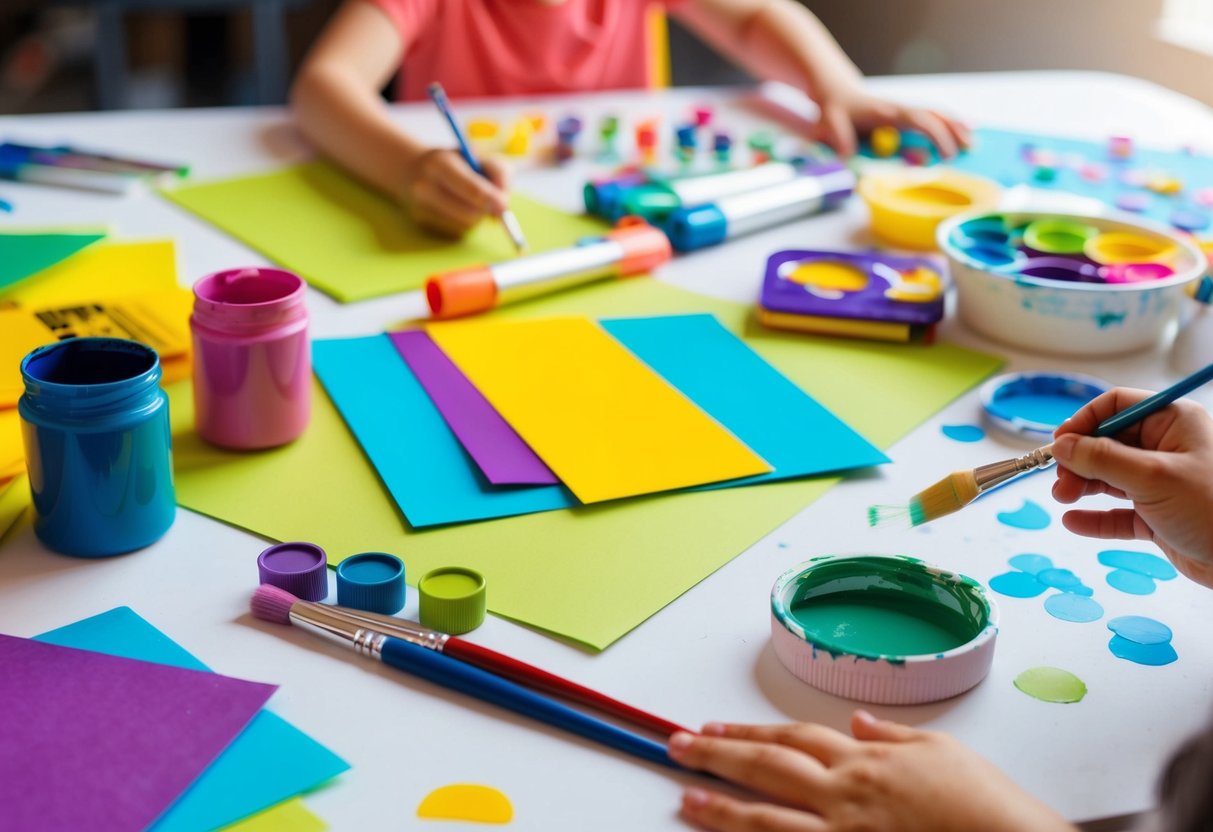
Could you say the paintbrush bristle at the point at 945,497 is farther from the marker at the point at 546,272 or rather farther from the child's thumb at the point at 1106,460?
the marker at the point at 546,272

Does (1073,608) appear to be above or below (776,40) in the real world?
below

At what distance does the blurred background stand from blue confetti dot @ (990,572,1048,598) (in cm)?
180

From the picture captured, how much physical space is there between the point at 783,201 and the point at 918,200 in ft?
0.44

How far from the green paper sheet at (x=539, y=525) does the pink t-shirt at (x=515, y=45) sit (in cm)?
87

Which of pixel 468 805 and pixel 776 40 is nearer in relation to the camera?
pixel 468 805

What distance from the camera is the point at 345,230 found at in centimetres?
116

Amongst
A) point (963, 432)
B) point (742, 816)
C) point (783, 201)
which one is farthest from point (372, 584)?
point (783, 201)

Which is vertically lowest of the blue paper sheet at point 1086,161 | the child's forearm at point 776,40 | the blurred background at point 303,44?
the blurred background at point 303,44

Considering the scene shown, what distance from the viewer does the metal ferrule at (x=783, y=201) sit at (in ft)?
3.84

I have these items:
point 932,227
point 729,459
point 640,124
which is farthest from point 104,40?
point 729,459

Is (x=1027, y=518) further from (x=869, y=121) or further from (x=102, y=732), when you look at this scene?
(x=869, y=121)

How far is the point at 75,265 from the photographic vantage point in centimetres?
103

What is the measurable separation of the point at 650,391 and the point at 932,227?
0.40m

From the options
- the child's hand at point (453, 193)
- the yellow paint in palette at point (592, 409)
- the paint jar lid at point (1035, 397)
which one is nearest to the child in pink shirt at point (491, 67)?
the child's hand at point (453, 193)
